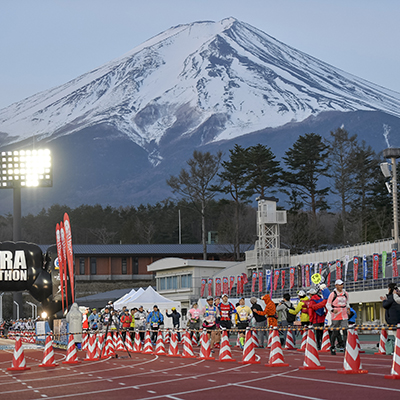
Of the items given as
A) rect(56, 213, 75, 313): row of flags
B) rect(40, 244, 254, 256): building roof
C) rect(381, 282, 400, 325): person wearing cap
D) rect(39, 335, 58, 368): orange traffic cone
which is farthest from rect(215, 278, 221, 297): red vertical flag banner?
rect(381, 282, 400, 325): person wearing cap

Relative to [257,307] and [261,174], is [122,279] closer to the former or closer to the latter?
[261,174]

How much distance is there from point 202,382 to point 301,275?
1488 inches

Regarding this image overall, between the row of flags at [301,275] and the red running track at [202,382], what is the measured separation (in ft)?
81.4

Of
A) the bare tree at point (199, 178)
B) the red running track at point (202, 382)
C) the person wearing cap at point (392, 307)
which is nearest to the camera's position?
the red running track at point (202, 382)

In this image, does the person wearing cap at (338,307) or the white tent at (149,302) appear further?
the white tent at (149,302)

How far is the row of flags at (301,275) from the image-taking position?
1678 inches

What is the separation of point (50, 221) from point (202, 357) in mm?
121147

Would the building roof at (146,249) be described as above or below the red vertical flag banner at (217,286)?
above

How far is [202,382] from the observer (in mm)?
12664

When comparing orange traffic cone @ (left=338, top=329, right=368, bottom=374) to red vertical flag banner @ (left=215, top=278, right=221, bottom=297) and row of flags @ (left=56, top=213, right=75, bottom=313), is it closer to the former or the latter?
row of flags @ (left=56, top=213, right=75, bottom=313)

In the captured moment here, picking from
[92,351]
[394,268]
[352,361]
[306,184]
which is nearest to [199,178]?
[306,184]

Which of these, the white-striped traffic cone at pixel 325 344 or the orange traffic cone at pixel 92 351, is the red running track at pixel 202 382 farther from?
the orange traffic cone at pixel 92 351

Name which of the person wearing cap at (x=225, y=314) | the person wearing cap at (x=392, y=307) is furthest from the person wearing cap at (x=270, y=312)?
the person wearing cap at (x=392, y=307)

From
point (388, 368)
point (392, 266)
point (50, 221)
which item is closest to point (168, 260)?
point (392, 266)
